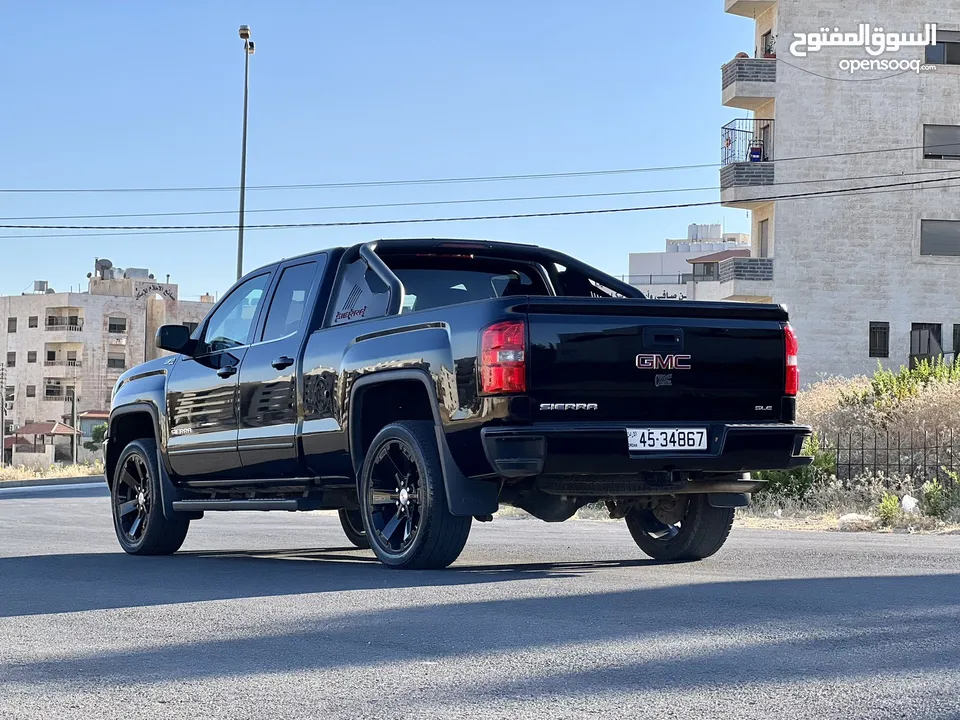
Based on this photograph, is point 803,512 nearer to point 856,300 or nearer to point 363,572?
point 363,572

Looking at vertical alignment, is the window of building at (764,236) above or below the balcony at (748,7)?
below

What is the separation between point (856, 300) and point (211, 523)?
35.4 m

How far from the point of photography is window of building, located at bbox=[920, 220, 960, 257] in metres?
49.0

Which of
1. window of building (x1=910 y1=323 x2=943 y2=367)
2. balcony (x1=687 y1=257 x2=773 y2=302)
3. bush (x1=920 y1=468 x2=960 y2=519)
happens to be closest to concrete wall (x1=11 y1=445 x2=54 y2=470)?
balcony (x1=687 y1=257 x2=773 y2=302)

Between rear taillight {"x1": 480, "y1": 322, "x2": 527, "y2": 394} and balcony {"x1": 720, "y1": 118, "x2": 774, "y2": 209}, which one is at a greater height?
balcony {"x1": 720, "y1": 118, "x2": 774, "y2": 209}

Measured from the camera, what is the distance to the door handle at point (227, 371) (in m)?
10.5

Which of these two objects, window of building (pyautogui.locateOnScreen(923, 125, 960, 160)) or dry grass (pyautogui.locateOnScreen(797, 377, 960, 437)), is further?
window of building (pyautogui.locateOnScreen(923, 125, 960, 160))

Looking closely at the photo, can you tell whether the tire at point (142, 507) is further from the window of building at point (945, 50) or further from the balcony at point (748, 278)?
the window of building at point (945, 50)

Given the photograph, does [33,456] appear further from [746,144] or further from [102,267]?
[746,144]

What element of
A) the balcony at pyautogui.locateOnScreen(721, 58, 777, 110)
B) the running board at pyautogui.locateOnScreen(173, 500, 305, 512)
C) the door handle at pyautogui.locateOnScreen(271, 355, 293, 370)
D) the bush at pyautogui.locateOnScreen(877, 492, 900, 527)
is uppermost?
the balcony at pyautogui.locateOnScreen(721, 58, 777, 110)

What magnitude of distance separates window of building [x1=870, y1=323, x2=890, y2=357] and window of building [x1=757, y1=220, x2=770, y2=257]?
412 centimetres

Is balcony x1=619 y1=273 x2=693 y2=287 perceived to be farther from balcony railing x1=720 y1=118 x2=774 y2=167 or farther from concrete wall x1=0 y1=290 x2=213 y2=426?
balcony railing x1=720 y1=118 x2=774 y2=167

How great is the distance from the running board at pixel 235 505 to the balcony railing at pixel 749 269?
3864cm

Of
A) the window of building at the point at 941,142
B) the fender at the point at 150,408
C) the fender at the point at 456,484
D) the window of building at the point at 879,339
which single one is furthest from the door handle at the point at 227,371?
the window of building at the point at 941,142
